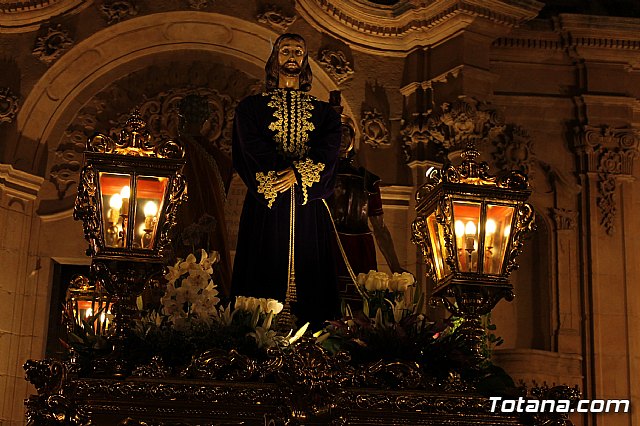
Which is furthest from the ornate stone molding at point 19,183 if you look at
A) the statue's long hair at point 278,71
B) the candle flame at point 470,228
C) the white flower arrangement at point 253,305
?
the candle flame at point 470,228

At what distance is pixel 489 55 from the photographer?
40.6 ft

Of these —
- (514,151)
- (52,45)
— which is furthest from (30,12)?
(514,151)

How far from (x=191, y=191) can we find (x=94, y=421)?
5.33m

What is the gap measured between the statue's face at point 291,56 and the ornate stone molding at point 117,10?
166 inches

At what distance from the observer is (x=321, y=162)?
25.1ft

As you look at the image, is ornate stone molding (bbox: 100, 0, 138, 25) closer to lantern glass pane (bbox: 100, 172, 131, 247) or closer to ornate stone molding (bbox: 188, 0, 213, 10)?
ornate stone molding (bbox: 188, 0, 213, 10)

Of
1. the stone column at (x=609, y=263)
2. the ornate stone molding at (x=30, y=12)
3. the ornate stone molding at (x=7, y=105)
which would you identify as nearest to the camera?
the ornate stone molding at (x=7, y=105)

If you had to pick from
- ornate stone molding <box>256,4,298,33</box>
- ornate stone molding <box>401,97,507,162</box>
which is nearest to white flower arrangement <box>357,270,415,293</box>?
ornate stone molding <box>401,97,507,162</box>

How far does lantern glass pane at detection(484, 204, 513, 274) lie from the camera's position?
6.67m

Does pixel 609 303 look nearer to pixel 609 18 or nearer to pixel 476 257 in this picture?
pixel 609 18

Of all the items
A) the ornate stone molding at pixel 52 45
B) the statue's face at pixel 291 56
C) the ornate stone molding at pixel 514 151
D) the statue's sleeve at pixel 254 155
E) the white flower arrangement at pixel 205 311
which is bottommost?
the white flower arrangement at pixel 205 311

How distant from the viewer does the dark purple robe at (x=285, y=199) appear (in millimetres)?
7543

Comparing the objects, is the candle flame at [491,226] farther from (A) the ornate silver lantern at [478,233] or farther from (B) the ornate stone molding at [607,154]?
(B) the ornate stone molding at [607,154]

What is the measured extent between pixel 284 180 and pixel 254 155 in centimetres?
29
